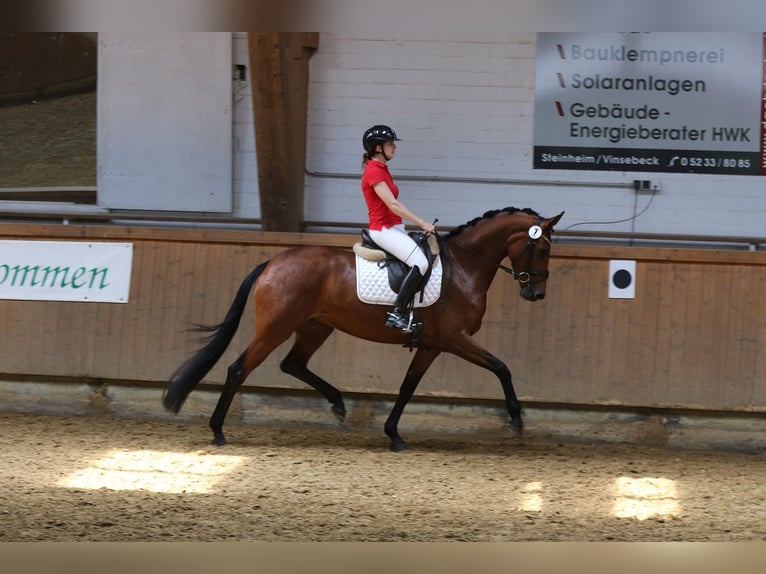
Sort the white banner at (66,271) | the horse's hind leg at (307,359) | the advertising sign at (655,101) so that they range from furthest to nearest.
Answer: the advertising sign at (655,101) < the white banner at (66,271) < the horse's hind leg at (307,359)

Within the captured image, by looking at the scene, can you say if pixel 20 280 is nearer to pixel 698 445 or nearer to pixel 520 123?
pixel 520 123

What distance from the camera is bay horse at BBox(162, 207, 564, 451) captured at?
6707 mm

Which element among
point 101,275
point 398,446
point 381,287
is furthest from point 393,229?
point 101,275

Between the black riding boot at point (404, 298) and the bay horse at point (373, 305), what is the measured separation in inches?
6.5

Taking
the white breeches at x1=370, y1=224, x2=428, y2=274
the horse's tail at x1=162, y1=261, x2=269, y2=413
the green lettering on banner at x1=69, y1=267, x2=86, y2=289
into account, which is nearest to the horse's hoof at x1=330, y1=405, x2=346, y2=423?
the horse's tail at x1=162, y1=261, x2=269, y2=413

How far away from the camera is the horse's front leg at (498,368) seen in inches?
258

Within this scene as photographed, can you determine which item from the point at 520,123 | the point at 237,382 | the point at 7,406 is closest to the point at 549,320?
the point at 520,123

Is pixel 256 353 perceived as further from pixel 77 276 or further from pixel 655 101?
pixel 655 101

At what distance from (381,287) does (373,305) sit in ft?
0.50

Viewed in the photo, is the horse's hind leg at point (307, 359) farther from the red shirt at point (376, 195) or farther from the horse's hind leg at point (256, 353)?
the red shirt at point (376, 195)

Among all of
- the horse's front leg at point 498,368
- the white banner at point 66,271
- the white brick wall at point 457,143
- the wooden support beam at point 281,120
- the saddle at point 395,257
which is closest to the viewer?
the horse's front leg at point 498,368

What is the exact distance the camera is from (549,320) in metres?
7.61

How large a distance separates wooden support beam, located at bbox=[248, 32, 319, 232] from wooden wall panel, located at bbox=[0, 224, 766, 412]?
42 centimetres

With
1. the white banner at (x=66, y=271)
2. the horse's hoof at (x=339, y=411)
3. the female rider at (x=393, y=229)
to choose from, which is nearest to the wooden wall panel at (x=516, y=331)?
the white banner at (x=66, y=271)
